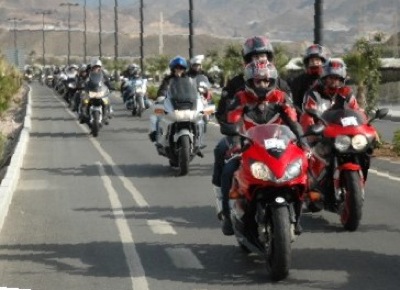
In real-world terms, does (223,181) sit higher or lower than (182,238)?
higher

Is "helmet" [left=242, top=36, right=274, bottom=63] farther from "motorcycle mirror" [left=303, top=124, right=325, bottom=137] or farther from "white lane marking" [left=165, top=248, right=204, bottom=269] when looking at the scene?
"white lane marking" [left=165, top=248, right=204, bottom=269]

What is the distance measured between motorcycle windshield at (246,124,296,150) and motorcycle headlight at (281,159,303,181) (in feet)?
0.47

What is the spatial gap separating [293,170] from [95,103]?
19.8m

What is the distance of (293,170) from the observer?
27.6 ft

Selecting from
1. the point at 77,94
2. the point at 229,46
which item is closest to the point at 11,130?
the point at 77,94

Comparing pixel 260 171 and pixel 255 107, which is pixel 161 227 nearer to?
pixel 255 107

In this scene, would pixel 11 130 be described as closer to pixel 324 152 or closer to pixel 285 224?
pixel 324 152

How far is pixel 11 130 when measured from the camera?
114ft

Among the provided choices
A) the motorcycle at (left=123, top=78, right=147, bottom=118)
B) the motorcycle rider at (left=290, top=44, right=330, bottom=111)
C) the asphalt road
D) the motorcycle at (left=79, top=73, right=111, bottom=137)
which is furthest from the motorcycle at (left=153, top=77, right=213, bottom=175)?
the motorcycle at (left=123, top=78, right=147, bottom=118)

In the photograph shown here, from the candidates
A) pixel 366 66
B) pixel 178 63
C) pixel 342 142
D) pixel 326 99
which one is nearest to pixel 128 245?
pixel 342 142

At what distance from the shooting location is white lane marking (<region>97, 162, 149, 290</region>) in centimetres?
879

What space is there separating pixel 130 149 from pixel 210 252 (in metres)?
13.7

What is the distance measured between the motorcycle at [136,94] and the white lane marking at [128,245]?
2211 centimetres

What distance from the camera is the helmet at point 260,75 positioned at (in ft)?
31.2
